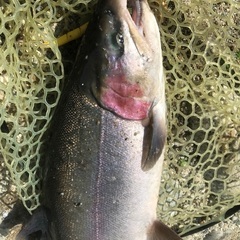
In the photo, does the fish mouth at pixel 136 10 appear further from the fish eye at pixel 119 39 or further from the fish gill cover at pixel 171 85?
the fish gill cover at pixel 171 85

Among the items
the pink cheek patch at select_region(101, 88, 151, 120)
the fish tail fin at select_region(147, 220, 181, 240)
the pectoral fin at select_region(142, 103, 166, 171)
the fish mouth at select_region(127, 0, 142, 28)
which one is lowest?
the fish tail fin at select_region(147, 220, 181, 240)

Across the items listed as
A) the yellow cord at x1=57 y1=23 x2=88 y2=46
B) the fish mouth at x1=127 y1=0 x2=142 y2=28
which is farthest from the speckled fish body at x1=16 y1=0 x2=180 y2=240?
the yellow cord at x1=57 y1=23 x2=88 y2=46

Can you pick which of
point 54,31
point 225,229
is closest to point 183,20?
point 54,31

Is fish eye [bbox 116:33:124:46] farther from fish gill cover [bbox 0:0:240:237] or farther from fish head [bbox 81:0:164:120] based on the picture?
fish gill cover [bbox 0:0:240:237]

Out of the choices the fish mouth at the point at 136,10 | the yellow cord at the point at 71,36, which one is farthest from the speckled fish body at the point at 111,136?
the yellow cord at the point at 71,36

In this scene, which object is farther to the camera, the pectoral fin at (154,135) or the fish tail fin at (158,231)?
the fish tail fin at (158,231)

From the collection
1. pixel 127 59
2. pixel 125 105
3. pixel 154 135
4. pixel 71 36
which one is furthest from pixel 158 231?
pixel 71 36

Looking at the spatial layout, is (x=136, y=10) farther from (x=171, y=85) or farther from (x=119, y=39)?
(x=171, y=85)
